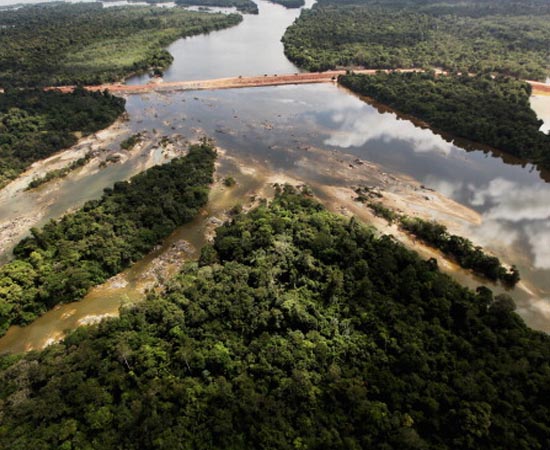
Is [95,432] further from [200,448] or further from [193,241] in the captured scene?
[193,241]

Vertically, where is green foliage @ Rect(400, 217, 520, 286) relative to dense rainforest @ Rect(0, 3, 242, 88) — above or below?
below

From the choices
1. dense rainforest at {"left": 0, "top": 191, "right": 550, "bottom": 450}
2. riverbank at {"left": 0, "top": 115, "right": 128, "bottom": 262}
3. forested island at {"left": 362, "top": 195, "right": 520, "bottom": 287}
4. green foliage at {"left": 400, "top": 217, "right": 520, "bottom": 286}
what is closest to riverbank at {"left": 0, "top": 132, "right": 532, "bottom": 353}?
forested island at {"left": 362, "top": 195, "right": 520, "bottom": 287}

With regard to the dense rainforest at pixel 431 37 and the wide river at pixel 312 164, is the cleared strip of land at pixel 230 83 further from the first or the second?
the dense rainforest at pixel 431 37

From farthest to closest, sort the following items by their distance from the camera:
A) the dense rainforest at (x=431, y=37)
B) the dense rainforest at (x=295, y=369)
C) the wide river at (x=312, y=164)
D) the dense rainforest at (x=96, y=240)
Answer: the dense rainforest at (x=431, y=37), the wide river at (x=312, y=164), the dense rainforest at (x=96, y=240), the dense rainforest at (x=295, y=369)

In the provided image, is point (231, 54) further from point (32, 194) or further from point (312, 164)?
point (32, 194)

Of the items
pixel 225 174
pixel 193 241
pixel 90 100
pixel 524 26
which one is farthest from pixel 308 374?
pixel 524 26

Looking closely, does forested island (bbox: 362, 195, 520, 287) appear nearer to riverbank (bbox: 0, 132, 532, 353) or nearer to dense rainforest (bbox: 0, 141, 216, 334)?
riverbank (bbox: 0, 132, 532, 353)

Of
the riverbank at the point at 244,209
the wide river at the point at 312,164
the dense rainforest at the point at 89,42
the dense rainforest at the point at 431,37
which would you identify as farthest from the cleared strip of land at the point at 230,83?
the riverbank at the point at 244,209
